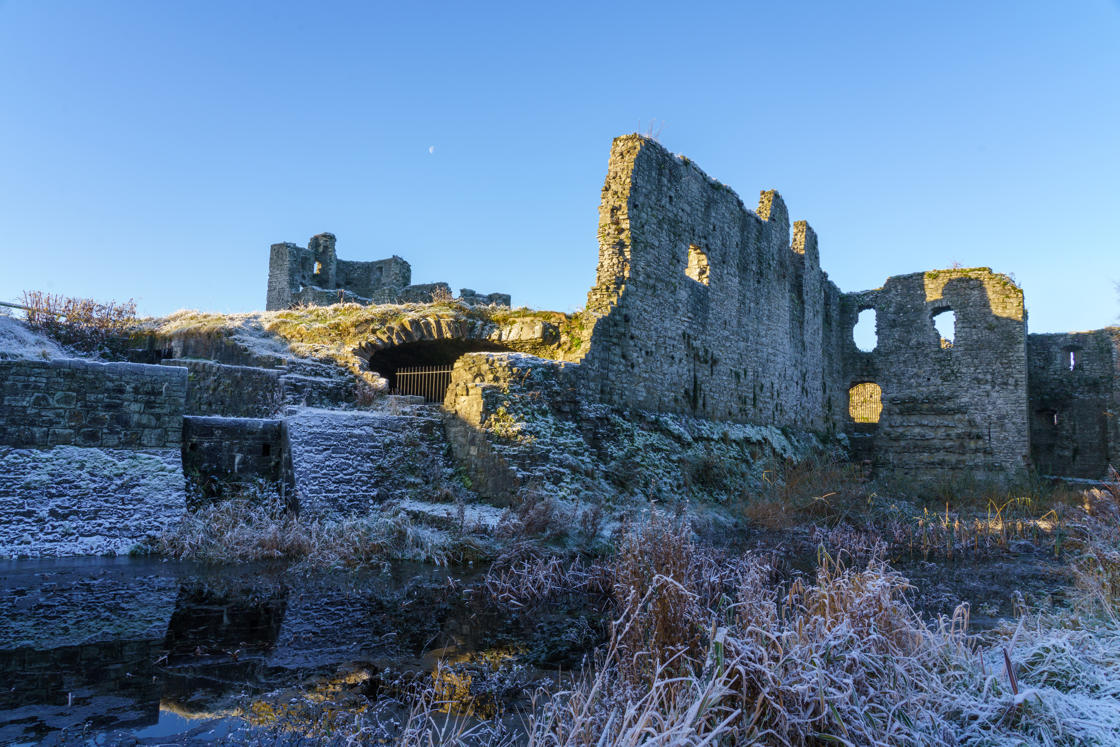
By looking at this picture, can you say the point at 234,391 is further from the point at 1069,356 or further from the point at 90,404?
the point at 1069,356

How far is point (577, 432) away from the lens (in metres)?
10.5

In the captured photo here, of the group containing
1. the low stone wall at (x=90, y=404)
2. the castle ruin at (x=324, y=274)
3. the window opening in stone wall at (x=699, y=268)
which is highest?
the castle ruin at (x=324, y=274)

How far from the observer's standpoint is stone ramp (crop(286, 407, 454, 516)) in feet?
27.7

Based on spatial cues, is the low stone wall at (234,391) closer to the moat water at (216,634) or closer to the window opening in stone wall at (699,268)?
the moat water at (216,634)

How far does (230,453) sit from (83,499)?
1.80 meters

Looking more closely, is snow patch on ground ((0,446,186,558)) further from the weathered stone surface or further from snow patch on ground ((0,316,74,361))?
snow patch on ground ((0,316,74,361))

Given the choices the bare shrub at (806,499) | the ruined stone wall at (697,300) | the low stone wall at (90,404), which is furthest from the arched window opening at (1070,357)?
the low stone wall at (90,404)

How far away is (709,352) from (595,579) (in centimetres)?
900

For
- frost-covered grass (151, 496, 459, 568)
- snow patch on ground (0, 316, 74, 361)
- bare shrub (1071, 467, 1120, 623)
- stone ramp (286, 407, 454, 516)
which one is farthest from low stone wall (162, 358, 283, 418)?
bare shrub (1071, 467, 1120, 623)

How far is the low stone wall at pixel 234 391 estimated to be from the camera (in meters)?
11.1

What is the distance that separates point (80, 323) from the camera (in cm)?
1445

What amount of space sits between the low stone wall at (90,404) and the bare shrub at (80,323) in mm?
7399

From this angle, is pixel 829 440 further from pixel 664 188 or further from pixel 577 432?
pixel 577 432

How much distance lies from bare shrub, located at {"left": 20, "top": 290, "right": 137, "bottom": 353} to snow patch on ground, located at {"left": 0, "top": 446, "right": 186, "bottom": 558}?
7.97m
